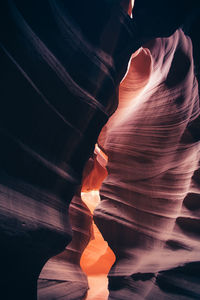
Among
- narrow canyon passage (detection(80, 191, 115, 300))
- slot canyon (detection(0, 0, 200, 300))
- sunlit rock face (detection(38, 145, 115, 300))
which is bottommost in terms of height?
narrow canyon passage (detection(80, 191, 115, 300))

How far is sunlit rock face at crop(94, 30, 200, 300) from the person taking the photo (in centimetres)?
332

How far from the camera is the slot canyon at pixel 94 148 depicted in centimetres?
227

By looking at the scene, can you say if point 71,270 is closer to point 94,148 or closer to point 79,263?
point 79,263

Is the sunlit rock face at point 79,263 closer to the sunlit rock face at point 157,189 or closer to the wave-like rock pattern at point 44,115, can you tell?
the sunlit rock face at point 157,189

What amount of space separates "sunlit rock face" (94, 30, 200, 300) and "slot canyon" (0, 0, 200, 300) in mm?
19

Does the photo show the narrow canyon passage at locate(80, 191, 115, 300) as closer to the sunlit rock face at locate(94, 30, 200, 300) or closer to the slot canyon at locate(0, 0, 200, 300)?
the slot canyon at locate(0, 0, 200, 300)

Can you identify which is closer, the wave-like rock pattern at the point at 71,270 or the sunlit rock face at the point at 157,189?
the sunlit rock face at the point at 157,189

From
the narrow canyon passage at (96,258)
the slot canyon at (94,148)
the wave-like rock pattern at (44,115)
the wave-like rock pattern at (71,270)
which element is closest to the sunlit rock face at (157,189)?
the slot canyon at (94,148)

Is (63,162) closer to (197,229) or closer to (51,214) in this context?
(51,214)

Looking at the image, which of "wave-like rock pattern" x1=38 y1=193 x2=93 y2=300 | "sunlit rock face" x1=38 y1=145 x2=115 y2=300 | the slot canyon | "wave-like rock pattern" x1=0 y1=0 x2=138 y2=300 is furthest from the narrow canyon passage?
"wave-like rock pattern" x1=0 y1=0 x2=138 y2=300

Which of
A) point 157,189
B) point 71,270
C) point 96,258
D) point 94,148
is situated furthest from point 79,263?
point 94,148

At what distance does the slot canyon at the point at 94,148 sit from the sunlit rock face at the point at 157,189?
0.02m

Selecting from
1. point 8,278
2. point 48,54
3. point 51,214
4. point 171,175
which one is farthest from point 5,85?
point 171,175

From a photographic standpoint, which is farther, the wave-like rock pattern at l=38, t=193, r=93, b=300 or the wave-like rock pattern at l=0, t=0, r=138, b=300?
the wave-like rock pattern at l=38, t=193, r=93, b=300
